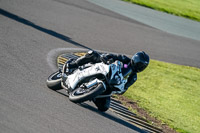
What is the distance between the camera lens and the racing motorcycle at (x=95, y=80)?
25.3 feet

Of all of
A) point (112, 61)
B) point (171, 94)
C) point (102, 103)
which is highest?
point (112, 61)

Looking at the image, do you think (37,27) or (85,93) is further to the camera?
(37,27)

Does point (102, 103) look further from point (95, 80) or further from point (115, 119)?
point (95, 80)

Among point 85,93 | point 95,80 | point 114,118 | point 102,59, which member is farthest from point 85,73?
point 114,118

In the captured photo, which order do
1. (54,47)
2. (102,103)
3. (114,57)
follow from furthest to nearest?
(54,47), (102,103), (114,57)

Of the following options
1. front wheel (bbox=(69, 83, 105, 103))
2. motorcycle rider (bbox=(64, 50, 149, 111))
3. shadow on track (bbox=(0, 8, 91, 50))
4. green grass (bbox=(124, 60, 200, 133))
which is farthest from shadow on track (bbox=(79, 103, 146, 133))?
shadow on track (bbox=(0, 8, 91, 50))

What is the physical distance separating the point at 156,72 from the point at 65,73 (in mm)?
6008

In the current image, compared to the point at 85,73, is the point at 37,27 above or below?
below

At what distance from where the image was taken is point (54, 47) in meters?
12.7

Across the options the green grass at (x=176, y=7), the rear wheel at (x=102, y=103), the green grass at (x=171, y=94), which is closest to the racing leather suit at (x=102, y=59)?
the rear wheel at (x=102, y=103)

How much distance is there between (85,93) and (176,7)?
19053mm

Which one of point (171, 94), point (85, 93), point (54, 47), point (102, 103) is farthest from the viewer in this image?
point (54, 47)

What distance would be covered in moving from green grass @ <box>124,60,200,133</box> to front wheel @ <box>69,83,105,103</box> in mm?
2805

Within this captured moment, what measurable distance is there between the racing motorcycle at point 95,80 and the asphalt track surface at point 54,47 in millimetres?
305
